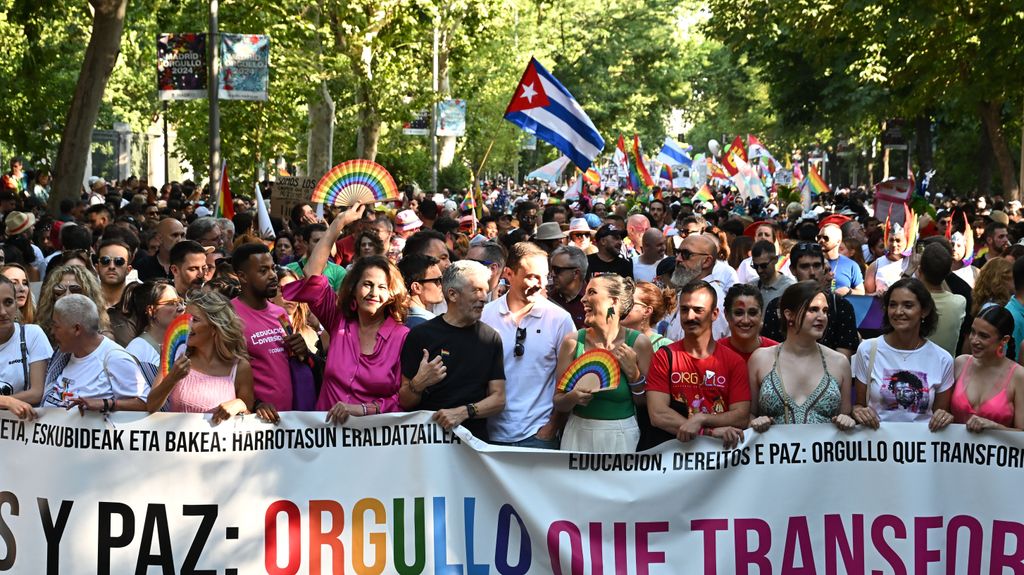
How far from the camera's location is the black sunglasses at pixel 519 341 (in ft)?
23.5

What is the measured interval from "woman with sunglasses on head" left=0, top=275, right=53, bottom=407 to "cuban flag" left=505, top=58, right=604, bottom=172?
894 centimetres

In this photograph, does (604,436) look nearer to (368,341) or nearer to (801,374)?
(801,374)

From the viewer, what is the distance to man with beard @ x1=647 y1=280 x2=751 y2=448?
665cm

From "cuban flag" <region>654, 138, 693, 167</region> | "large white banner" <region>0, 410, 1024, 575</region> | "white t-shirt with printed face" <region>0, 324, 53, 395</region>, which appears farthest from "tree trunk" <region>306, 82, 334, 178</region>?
"large white banner" <region>0, 410, 1024, 575</region>

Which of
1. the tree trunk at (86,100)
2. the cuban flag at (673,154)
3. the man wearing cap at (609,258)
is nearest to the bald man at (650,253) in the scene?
the man wearing cap at (609,258)

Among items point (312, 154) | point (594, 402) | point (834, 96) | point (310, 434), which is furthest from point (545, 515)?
point (834, 96)

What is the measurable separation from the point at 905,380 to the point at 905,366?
0.08 metres

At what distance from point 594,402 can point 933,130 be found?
1931 inches

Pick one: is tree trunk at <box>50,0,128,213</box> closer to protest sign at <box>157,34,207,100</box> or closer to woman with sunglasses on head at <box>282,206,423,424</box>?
protest sign at <box>157,34,207,100</box>

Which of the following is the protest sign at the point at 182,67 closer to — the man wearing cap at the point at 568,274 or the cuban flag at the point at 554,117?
the cuban flag at the point at 554,117

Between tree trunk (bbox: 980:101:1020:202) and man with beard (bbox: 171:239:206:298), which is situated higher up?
tree trunk (bbox: 980:101:1020:202)

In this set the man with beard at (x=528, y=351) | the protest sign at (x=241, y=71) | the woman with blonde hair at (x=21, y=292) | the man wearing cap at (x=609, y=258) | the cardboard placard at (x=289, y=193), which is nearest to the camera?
the man with beard at (x=528, y=351)

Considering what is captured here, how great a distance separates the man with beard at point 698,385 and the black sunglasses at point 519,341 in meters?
0.69

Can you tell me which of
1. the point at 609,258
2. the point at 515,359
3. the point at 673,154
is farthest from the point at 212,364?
the point at 673,154
